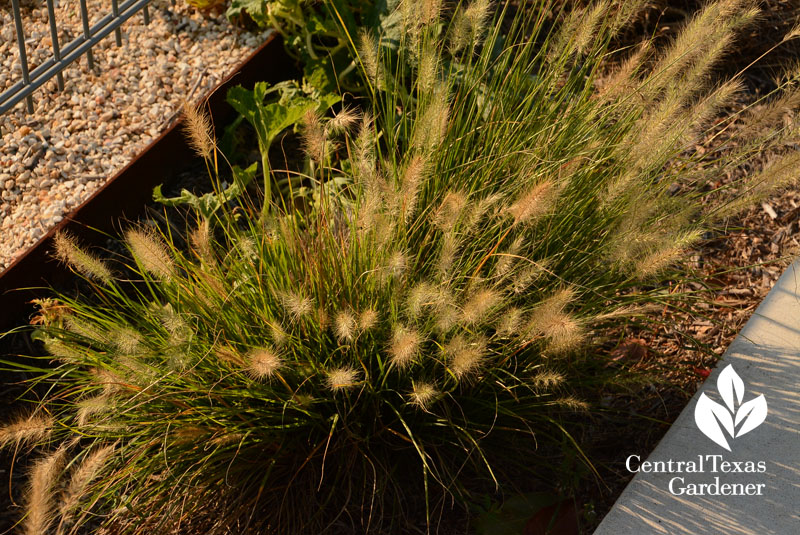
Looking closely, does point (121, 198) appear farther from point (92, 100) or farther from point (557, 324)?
point (557, 324)

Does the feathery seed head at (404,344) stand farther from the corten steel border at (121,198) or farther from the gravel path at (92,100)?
the gravel path at (92,100)

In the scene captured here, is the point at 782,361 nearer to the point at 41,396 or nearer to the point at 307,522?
the point at 307,522

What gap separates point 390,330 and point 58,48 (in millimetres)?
1810

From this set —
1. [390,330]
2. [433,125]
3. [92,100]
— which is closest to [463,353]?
[390,330]

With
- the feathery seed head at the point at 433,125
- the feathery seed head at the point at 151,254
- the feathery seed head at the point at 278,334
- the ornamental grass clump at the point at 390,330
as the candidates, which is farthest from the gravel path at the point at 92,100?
the feathery seed head at the point at 433,125

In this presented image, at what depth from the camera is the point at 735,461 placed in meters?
2.14

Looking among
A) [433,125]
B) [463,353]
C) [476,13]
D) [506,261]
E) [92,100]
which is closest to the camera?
[463,353]

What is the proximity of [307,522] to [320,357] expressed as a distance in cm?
48

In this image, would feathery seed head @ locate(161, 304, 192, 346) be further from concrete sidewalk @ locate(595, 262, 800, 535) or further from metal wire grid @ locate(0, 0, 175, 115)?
metal wire grid @ locate(0, 0, 175, 115)

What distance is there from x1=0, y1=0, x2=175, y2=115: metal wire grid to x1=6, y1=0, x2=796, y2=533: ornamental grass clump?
110cm

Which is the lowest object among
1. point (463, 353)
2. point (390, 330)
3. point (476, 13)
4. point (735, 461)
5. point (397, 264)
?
point (735, 461)

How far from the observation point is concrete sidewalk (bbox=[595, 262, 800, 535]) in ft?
6.65

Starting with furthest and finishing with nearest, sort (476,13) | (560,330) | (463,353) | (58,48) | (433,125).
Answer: (58,48) → (476,13) → (433,125) → (463,353) → (560,330)

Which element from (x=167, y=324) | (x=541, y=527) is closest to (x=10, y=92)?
(x=167, y=324)
